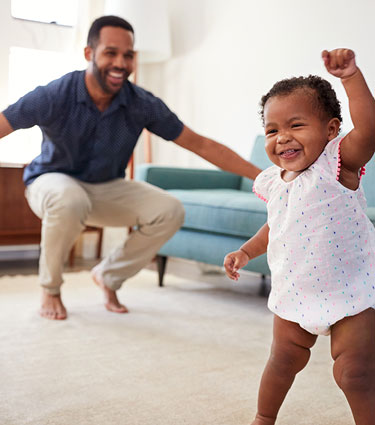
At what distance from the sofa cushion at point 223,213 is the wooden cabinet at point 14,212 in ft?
3.16

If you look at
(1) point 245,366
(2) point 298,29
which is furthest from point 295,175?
(2) point 298,29

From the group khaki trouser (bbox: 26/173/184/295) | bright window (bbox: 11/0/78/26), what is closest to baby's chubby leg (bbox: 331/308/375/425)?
khaki trouser (bbox: 26/173/184/295)

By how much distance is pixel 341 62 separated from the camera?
92 centimetres

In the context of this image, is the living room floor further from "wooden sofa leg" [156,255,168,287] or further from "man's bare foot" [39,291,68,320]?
"man's bare foot" [39,291,68,320]

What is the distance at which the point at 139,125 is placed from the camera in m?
2.31

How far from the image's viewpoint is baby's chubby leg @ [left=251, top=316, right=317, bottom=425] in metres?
1.10

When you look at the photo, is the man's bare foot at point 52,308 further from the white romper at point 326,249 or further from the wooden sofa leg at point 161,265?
the white romper at point 326,249

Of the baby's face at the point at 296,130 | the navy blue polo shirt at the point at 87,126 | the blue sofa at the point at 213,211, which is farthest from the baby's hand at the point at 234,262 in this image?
the navy blue polo shirt at the point at 87,126

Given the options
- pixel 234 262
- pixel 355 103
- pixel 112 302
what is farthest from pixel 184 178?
pixel 355 103

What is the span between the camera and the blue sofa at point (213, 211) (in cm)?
236

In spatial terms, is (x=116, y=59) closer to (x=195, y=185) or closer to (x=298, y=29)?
(x=195, y=185)

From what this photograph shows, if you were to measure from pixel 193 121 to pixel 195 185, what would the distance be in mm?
941

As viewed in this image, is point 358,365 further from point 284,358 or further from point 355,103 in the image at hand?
point 355,103

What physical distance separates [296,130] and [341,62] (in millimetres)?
149
